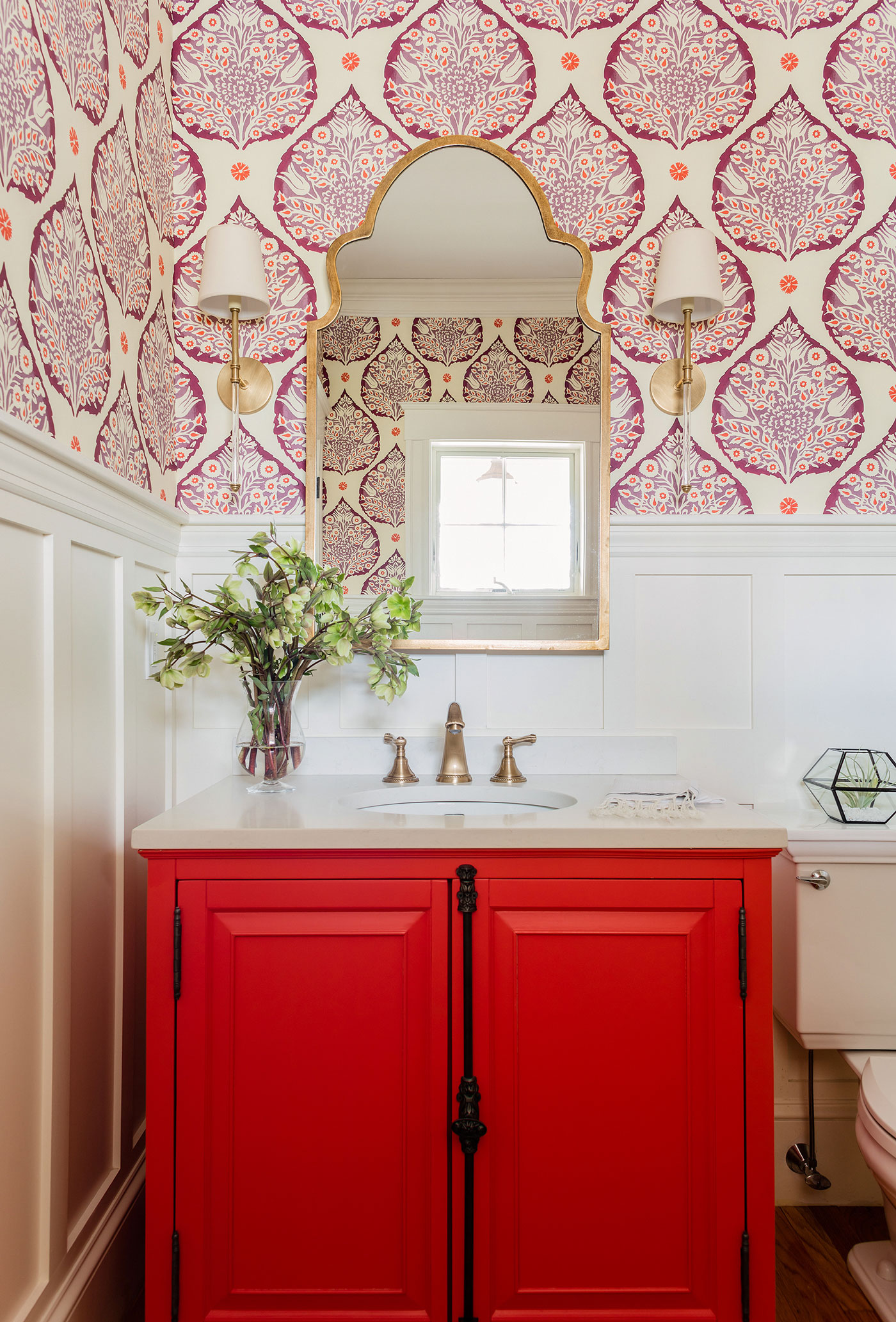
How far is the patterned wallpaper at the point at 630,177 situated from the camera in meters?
1.85

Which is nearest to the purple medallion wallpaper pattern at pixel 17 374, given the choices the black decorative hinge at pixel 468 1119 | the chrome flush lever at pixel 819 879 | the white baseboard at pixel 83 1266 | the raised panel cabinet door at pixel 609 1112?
the raised panel cabinet door at pixel 609 1112

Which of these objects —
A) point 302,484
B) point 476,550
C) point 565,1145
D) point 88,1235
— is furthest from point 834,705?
point 88,1235

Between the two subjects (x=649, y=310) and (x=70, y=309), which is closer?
(x=70, y=309)

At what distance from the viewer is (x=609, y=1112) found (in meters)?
1.23

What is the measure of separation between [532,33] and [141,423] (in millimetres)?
1279

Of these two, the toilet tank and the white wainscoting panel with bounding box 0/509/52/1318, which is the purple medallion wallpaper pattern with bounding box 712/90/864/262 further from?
the white wainscoting panel with bounding box 0/509/52/1318

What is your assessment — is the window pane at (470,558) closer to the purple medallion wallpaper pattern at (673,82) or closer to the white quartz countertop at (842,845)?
the white quartz countertop at (842,845)

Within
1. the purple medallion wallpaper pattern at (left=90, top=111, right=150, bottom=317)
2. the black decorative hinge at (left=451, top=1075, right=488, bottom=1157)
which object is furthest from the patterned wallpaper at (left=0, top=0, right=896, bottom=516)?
the black decorative hinge at (left=451, top=1075, right=488, bottom=1157)

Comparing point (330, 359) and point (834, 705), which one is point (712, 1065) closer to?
point (834, 705)

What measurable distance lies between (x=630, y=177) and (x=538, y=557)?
0.91m

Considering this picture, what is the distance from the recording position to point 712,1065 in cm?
123

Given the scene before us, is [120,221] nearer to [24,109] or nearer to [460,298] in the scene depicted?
[24,109]

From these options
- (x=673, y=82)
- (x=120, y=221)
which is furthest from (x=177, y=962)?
(x=673, y=82)

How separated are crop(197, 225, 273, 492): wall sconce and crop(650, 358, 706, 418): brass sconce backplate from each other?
34.8 inches
